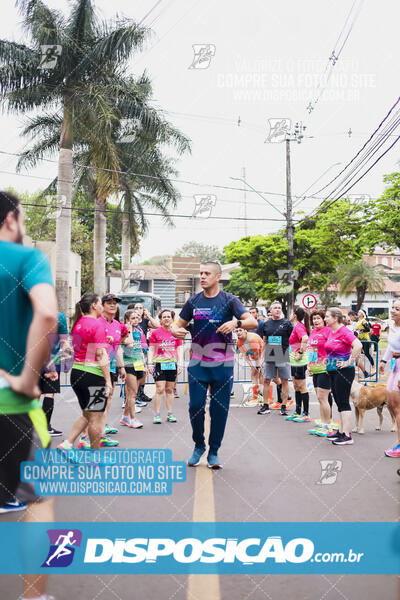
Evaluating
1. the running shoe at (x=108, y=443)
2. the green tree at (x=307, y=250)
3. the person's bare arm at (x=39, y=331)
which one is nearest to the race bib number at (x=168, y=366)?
the running shoe at (x=108, y=443)

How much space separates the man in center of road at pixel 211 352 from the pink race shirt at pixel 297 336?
345 cm

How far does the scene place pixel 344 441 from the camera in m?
6.64

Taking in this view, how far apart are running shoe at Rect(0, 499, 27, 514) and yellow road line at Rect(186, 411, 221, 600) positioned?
1179 millimetres

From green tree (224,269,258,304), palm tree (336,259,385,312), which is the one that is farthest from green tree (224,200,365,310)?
green tree (224,269,258,304)

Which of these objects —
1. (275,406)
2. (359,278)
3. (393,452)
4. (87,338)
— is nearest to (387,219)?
(275,406)

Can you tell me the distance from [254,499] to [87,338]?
2106 millimetres

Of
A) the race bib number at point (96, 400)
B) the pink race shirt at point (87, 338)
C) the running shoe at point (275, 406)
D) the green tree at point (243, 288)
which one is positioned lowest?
the running shoe at point (275, 406)

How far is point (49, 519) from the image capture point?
2.02 m

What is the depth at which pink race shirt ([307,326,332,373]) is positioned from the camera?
23.4 ft

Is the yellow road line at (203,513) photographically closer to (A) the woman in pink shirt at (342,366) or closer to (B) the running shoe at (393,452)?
(A) the woman in pink shirt at (342,366)

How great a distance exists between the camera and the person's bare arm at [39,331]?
145 cm

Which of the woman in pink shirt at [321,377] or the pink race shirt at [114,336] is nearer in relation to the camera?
the pink race shirt at [114,336]

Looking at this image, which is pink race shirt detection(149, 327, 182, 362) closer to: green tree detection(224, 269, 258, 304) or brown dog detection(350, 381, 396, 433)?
brown dog detection(350, 381, 396, 433)

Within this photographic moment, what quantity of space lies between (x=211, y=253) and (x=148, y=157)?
6149 cm
